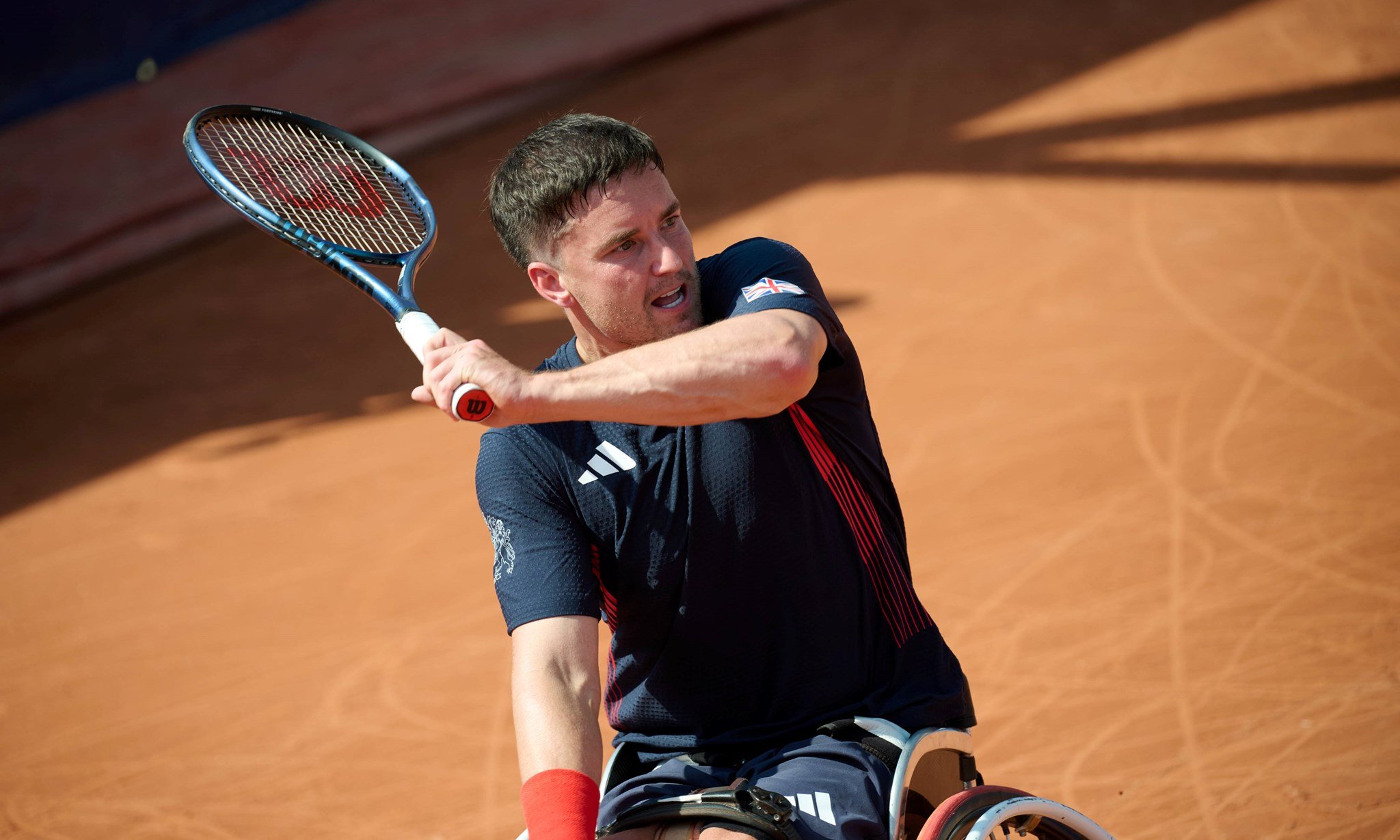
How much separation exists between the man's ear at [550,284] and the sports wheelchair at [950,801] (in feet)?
3.13

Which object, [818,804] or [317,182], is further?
[317,182]

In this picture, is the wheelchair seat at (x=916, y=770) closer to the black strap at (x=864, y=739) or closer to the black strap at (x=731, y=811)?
the black strap at (x=864, y=739)

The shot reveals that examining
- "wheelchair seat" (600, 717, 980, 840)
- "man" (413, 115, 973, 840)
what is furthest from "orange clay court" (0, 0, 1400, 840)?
"man" (413, 115, 973, 840)

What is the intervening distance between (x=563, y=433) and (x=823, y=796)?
Result: 34.6 inches

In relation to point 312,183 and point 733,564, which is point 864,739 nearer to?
point 733,564

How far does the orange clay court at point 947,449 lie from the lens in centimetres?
443

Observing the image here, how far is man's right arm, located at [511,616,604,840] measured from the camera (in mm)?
2160

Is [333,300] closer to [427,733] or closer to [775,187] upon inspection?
[775,187]

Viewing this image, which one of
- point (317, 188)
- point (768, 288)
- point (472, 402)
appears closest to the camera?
point (472, 402)

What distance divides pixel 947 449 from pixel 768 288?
12.2 ft

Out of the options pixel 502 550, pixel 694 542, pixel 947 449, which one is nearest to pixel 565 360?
pixel 502 550

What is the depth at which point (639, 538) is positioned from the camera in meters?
2.46

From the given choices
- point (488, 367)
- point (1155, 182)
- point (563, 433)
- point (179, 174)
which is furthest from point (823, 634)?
point (179, 174)

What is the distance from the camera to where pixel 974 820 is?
86.1 inches
